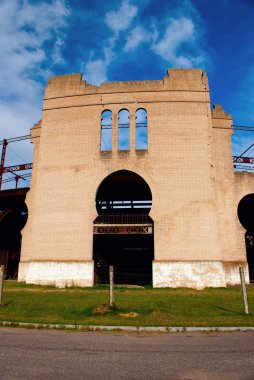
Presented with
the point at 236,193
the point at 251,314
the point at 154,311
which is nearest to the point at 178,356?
the point at 154,311

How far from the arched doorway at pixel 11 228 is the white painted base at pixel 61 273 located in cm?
1035

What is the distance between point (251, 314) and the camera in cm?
1092

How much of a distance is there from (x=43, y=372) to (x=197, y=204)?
1997 centimetres

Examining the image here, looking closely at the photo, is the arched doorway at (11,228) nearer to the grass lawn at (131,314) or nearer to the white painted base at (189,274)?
the white painted base at (189,274)

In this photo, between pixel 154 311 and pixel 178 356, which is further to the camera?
pixel 154 311

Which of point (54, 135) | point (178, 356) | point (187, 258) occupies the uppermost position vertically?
point (54, 135)

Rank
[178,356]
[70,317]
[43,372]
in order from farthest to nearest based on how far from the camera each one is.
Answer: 1. [70,317]
2. [178,356]
3. [43,372]

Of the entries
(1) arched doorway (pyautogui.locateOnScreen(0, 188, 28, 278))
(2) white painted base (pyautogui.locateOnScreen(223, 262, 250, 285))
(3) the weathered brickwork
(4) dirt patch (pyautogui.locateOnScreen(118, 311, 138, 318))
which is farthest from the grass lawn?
(1) arched doorway (pyautogui.locateOnScreen(0, 188, 28, 278))

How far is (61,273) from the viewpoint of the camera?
23.4 meters

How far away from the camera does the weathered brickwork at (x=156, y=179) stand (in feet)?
75.6

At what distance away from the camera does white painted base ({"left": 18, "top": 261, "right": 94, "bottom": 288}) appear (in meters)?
23.1

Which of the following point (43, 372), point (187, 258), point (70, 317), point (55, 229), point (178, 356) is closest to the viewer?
point (43, 372)

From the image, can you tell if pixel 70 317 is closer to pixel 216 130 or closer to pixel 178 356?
pixel 178 356

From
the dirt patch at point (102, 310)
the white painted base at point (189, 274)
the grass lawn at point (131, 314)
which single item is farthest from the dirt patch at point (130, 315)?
the white painted base at point (189, 274)
